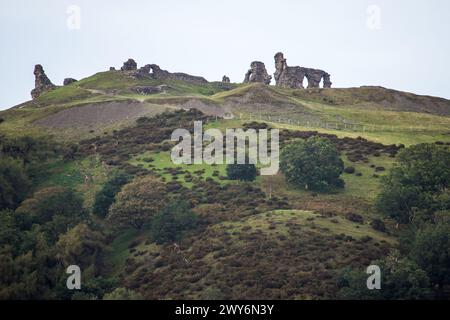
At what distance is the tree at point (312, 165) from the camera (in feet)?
287

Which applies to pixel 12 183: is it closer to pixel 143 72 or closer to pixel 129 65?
pixel 143 72

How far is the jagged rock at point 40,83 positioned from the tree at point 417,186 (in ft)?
378

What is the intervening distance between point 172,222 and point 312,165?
81.3ft

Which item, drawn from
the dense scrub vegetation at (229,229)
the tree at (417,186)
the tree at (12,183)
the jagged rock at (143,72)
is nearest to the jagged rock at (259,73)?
the jagged rock at (143,72)

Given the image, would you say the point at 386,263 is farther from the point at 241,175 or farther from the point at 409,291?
the point at 241,175

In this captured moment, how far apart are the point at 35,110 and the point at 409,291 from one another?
107951 mm

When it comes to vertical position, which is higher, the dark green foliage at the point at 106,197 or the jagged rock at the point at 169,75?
the jagged rock at the point at 169,75

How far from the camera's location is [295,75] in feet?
612

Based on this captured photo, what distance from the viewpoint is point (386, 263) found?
58.1 metres

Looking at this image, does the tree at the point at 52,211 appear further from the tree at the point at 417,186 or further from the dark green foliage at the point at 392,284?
the tree at the point at 417,186

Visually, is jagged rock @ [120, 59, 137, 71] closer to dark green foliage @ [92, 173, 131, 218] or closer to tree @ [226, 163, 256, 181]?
dark green foliage @ [92, 173, 131, 218]

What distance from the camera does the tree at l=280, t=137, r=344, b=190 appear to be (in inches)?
3440

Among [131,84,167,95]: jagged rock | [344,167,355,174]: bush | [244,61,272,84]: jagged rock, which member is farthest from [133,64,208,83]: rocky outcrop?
[344,167,355,174]: bush


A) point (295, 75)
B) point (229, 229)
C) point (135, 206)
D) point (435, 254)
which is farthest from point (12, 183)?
point (295, 75)
